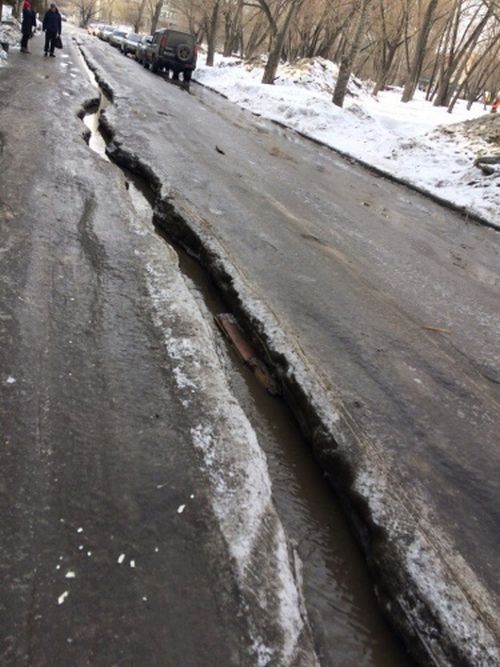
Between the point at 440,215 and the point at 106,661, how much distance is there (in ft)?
31.0

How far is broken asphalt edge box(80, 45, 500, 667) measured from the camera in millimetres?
2062

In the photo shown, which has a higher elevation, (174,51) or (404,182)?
(174,51)

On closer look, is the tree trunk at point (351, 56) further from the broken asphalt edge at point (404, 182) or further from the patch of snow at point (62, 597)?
the patch of snow at point (62, 597)

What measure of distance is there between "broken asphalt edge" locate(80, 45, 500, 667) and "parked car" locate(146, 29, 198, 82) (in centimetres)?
2339

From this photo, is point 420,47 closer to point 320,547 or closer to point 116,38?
point 116,38

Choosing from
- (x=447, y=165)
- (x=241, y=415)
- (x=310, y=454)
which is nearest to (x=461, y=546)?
(x=310, y=454)

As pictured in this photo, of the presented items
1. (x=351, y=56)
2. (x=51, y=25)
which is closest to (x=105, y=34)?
(x=51, y=25)

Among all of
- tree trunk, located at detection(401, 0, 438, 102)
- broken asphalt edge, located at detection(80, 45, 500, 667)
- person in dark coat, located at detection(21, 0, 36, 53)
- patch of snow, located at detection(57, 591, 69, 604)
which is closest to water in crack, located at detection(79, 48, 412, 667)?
broken asphalt edge, located at detection(80, 45, 500, 667)

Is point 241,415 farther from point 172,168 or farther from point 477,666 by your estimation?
point 172,168

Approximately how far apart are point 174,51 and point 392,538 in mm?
25561

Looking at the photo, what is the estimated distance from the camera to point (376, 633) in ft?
7.04

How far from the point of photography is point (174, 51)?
23594 millimetres

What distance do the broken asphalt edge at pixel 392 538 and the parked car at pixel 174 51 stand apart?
23.4 m

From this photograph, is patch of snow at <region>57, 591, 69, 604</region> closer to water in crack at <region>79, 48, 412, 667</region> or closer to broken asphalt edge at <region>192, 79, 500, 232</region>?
water in crack at <region>79, 48, 412, 667</region>
